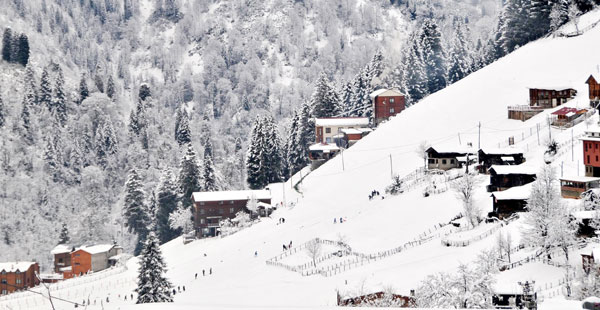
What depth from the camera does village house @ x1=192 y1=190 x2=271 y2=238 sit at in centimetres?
10631

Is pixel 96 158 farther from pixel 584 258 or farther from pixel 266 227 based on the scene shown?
pixel 584 258

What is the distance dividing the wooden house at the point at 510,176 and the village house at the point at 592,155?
253 inches

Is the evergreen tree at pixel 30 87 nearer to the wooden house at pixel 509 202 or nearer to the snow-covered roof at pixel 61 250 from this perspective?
the snow-covered roof at pixel 61 250

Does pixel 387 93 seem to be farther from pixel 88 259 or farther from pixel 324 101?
pixel 88 259

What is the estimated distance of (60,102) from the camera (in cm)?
18225

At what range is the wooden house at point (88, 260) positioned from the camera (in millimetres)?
112125

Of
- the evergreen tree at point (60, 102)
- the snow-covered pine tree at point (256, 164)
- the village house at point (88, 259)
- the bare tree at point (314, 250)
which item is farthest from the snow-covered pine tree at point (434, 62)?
the evergreen tree at point (60, 102)

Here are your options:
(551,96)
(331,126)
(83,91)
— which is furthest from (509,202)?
(83,91)

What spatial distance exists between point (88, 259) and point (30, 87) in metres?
80.3

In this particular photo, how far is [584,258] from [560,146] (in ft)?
103

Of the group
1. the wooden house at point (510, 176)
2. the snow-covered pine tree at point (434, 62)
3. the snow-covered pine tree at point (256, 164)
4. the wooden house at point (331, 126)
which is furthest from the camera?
the snow-covered pine tree at point (434, 62)

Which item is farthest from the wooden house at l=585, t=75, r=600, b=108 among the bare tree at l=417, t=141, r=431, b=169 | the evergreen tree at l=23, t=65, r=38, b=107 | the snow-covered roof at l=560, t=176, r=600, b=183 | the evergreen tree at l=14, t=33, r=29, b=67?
the evergreen tree at l=14, t=33, r=29, b=67

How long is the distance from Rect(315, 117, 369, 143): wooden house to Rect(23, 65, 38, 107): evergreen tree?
3106 inches

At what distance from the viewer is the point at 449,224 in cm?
6900
